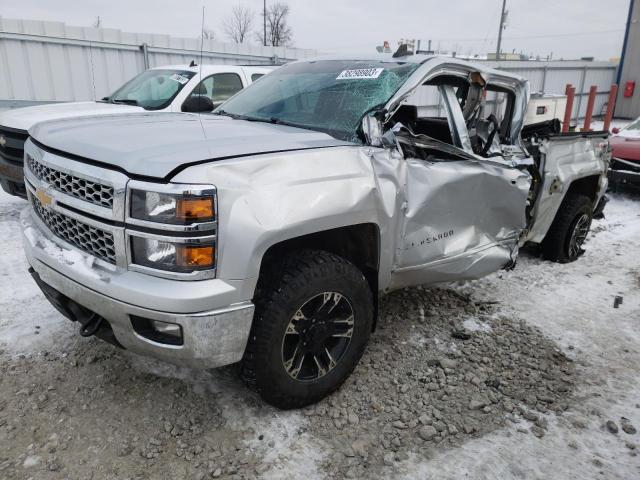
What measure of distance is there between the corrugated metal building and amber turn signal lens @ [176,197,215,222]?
20.5 m

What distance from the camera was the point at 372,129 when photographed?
2.86m

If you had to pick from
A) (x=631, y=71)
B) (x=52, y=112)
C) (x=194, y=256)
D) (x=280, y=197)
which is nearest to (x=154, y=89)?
(x=52, y=112)

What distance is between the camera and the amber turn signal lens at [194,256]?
6.87 feet

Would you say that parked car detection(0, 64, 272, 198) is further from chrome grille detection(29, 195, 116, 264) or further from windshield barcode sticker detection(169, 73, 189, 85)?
chrome grille detection(29, 195, 116, 264)

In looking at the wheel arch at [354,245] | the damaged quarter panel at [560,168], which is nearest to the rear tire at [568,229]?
the damaged quarter panel at [560,168]

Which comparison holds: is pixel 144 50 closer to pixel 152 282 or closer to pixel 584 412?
pixel 152 282

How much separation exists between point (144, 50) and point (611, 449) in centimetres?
1065

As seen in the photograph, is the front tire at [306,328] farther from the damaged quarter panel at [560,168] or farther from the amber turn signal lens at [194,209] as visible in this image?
the damaged quarter panel at [560,168]

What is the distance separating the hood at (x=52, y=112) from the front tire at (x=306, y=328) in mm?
4057

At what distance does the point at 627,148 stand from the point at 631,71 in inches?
519

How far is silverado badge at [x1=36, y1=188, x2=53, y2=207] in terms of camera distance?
2551mm

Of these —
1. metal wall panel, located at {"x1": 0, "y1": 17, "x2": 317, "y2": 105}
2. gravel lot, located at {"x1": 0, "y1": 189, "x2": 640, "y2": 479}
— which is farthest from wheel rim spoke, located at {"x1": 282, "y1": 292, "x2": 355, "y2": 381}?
metal wall panel, located at {"x1": 0, "y1": 17, "x2": 317, "y2": 105}

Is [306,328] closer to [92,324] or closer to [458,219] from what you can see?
[92,324]

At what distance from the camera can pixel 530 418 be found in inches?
107
